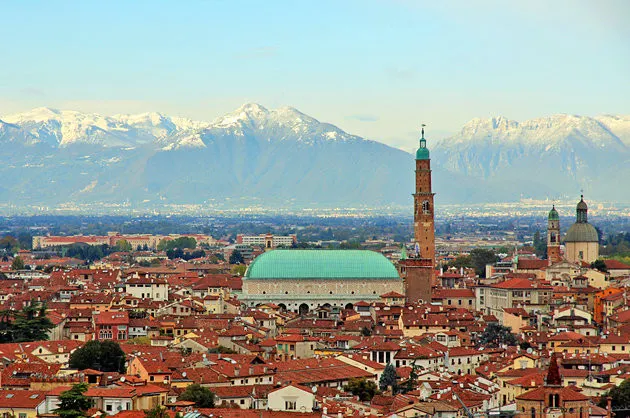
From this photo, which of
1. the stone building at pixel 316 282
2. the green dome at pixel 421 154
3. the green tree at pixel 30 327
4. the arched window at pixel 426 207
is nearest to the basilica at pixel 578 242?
the green dome at pixel 421 154

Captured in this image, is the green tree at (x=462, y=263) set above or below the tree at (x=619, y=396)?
above

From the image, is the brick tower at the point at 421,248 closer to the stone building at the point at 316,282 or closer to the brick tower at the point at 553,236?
the stone building at the point at 316,282

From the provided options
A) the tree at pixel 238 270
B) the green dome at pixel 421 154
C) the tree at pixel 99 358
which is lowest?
the tree at pixel 99 358

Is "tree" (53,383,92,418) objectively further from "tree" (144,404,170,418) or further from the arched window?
the arched window

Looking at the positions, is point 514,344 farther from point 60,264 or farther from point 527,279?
point 60,264

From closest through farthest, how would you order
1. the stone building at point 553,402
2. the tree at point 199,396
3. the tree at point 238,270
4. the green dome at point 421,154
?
the stone building at point 553,402
the tree at point 199,396
the green dome at point 421,154
the tree at point 238,270

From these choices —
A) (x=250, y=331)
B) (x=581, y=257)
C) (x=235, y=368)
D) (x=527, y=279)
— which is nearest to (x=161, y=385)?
(x=235, y=368)
